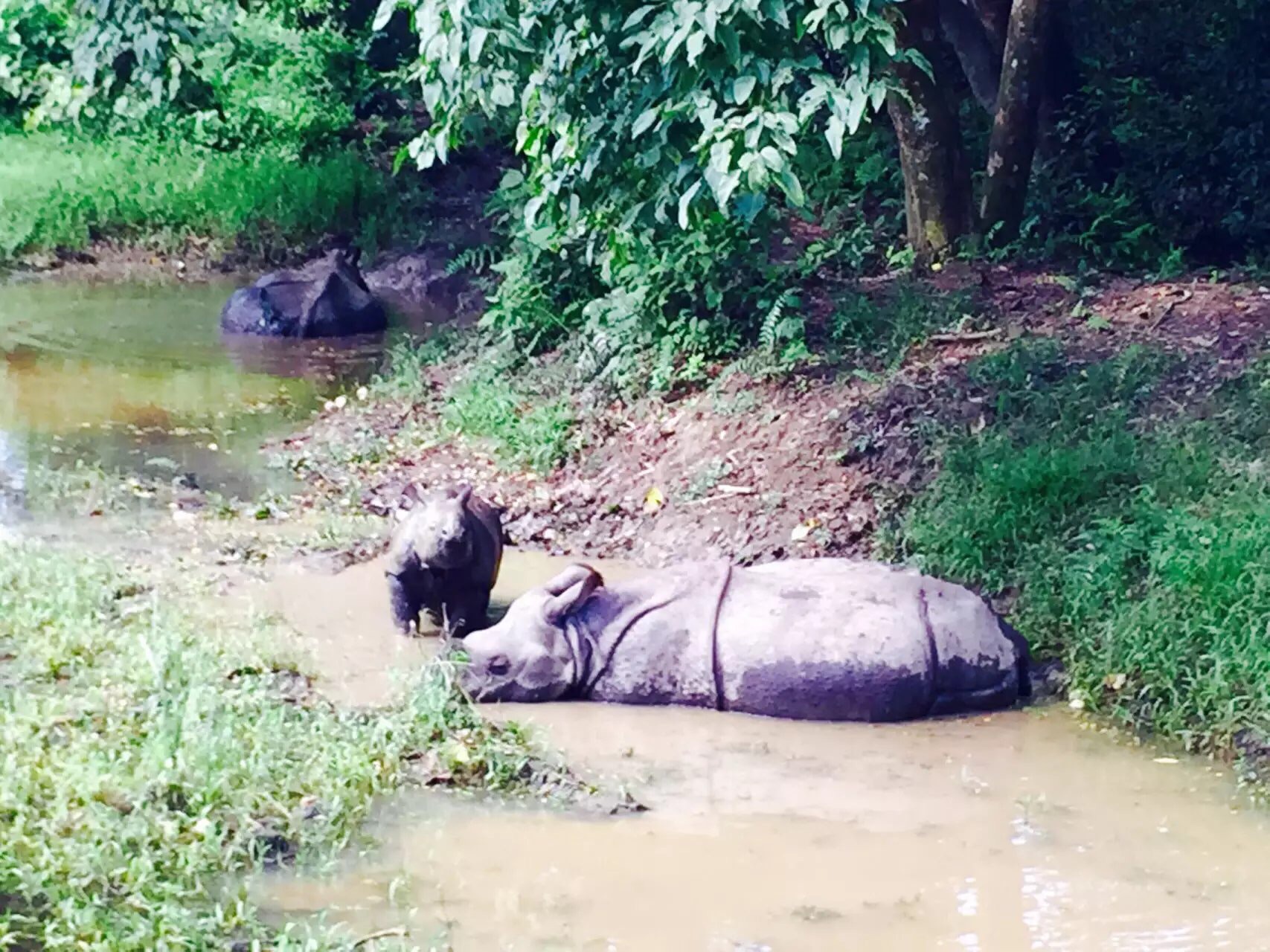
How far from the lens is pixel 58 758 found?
4.77 m

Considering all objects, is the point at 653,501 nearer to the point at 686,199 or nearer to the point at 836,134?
the point at 686,199

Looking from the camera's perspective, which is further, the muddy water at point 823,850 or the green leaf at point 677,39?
the green leaf at point 677,39

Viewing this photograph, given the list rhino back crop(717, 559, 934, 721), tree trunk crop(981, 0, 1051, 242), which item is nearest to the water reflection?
rhino back crop(717, 559, 934, 721)

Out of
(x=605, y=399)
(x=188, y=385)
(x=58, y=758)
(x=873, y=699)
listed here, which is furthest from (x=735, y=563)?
(x=188, y=385)

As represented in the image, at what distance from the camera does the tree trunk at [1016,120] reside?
978 cm

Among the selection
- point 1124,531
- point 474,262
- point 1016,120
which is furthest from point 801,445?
point 474,262

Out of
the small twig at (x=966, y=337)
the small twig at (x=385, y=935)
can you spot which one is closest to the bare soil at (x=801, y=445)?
the small twig at (x=966, y=337)

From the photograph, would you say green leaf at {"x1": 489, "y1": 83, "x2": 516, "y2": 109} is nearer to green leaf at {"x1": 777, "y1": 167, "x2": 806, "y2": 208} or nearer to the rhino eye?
green leaf at {"x1": 777, "y1": 167, "x2": 806, "y2": 208}

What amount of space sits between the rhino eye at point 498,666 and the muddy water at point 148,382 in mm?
3206

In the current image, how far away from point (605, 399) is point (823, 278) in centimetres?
165

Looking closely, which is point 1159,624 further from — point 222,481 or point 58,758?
point 222,481

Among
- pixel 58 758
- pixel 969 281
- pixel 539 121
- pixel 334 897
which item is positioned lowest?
pixel 334 897

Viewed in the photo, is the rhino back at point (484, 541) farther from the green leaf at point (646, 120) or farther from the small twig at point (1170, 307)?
the small twig at point (1170, 307)

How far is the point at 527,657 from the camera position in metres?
6.02
